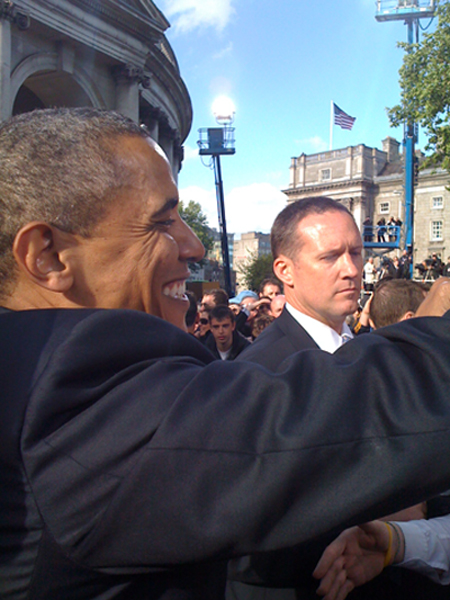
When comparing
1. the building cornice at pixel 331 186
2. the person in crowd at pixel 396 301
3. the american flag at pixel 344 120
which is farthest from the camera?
the building cornice at pixel 331 186

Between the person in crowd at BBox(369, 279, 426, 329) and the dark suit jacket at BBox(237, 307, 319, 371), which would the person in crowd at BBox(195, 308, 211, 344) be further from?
the dark suit jacket at BBox(237, 307, 319, 371)

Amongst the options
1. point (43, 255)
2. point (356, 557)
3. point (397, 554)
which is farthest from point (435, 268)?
point (43, 255)

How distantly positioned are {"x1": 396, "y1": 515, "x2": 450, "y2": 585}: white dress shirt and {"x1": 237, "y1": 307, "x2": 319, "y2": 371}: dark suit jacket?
91 cm

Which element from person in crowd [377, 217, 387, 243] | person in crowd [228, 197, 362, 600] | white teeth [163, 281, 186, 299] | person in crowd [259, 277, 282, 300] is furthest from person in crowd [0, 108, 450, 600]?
person in crowd [377, 217, 387, 243]

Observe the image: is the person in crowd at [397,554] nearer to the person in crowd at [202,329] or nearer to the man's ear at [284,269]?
the man's ear at [284,269]

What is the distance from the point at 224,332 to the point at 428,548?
461 centimetres

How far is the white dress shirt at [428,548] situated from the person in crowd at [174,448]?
4.35 feet

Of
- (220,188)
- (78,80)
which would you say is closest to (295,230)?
(78,80)

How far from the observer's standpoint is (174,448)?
1.00 m

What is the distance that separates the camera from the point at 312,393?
3.36ft

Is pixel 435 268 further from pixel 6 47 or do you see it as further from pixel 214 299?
pixel 6 47

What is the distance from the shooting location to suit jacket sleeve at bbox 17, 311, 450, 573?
99 centimetres

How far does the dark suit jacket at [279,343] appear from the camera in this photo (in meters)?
2.62

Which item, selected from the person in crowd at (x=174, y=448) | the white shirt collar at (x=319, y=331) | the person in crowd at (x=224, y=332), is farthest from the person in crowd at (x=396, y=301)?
the person in crowd at (x=174, y=448)
